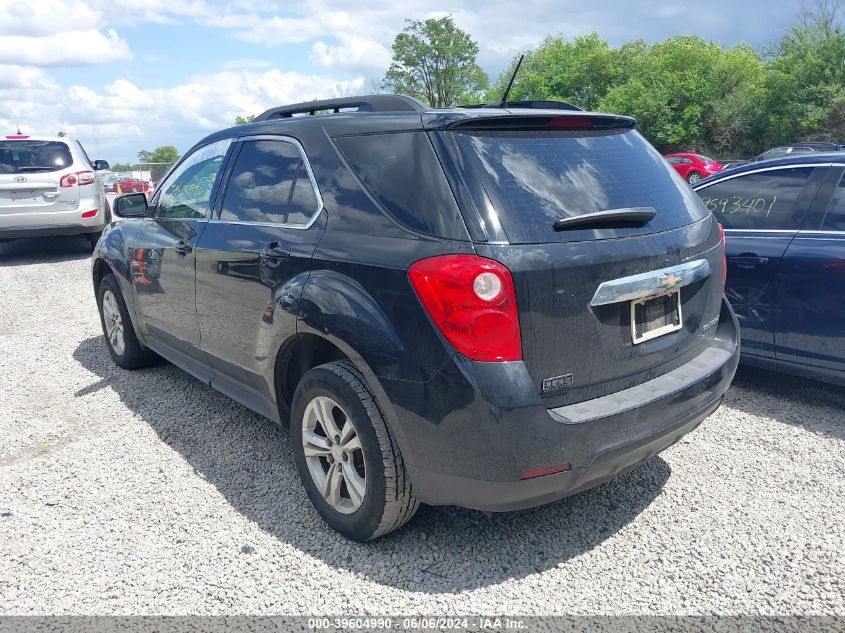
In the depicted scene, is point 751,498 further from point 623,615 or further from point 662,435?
point 623,615

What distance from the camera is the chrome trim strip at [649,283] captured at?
8.14ft

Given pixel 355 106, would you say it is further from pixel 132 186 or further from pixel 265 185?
pixel 132 186

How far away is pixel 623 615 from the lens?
2441 millimetres

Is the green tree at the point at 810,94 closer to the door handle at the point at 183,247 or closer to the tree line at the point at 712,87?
the tree line at the point at 712,87

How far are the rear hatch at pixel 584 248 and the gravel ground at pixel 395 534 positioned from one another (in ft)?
2.56

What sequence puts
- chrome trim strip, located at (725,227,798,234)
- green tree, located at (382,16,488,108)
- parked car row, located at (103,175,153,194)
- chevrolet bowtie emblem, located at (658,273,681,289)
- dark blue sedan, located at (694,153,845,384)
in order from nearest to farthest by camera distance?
chevrolet bowtie emblem, located at (658,273,681,289), dark blue sedan, located at (694,153,845,384), chrome trim strip, located at (725,227,798,234), parked car row, located at (103,175,153,194), green tree, located at (382,16,488,108)

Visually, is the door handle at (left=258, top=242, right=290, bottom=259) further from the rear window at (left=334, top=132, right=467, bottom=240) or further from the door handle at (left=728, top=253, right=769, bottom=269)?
the door handle at (left=728, top=253, right=769, bottom=269)

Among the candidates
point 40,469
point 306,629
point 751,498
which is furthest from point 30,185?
point 751,498

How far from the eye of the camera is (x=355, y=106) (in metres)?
3.45

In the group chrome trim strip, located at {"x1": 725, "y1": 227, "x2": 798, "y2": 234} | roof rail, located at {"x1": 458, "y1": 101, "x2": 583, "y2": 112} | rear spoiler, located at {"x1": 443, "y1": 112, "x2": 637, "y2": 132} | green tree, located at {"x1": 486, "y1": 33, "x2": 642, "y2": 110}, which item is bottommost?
chrome trim strip, located at {"x1": 725, "y1": 227, "x2": 798, "y2": 234}

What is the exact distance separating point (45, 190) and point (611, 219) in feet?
32.7

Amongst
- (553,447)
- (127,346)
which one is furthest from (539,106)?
(127,346)

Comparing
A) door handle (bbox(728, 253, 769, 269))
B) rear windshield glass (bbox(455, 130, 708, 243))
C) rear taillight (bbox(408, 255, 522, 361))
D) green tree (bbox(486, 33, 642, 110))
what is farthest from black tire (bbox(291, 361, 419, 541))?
green tree (bbox(486, 33, 642, 110))

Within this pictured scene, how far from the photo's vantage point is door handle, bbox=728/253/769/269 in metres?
4.31
